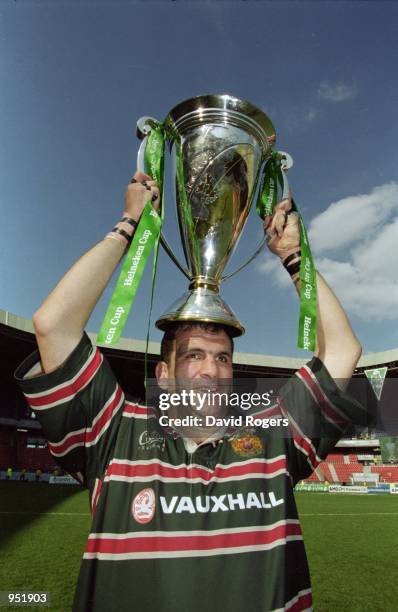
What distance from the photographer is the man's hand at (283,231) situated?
1839 mm

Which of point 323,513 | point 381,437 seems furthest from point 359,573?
point 381,437

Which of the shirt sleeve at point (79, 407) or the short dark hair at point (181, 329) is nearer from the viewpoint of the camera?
the shirt sleeve at point (79, 407)

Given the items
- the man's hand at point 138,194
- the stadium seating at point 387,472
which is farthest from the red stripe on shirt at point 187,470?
the stadium seating at point 387,472

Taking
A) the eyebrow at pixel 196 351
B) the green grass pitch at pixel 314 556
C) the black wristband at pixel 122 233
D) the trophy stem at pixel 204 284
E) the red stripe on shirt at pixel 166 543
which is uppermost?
the black wristband at pixel 122 233

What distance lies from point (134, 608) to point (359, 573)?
5.72 meters

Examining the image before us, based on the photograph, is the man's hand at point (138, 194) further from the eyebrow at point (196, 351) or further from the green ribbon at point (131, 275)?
the eyebrow at point (196, 351)

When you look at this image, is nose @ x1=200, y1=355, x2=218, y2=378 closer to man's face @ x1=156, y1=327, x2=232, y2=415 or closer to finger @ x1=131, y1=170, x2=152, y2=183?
man's face @ x1=156, y1=327, x2=232, y2=415

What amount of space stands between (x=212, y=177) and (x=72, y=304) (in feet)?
2.65

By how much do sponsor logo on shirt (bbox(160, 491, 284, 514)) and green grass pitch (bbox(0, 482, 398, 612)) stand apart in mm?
3513

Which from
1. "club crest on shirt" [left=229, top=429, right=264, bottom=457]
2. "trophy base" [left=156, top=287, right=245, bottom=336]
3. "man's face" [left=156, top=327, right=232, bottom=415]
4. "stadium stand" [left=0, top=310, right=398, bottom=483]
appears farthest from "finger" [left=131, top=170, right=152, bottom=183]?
"stadium stand" [left=0, top=310, right=398, bottom=483]

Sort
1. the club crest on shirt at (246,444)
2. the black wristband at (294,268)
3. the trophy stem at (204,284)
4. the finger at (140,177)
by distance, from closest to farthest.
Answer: the club crest on shirt at (246,444), the finger at (140,177), the black wristband at (294,268), the trophy stem at (204,284)

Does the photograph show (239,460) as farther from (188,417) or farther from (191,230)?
(191,230)

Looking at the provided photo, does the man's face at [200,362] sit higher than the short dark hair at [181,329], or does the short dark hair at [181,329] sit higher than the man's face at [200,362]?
the short dark hair at [181,329]

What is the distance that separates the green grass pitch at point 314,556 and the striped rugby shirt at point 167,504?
346 cm
